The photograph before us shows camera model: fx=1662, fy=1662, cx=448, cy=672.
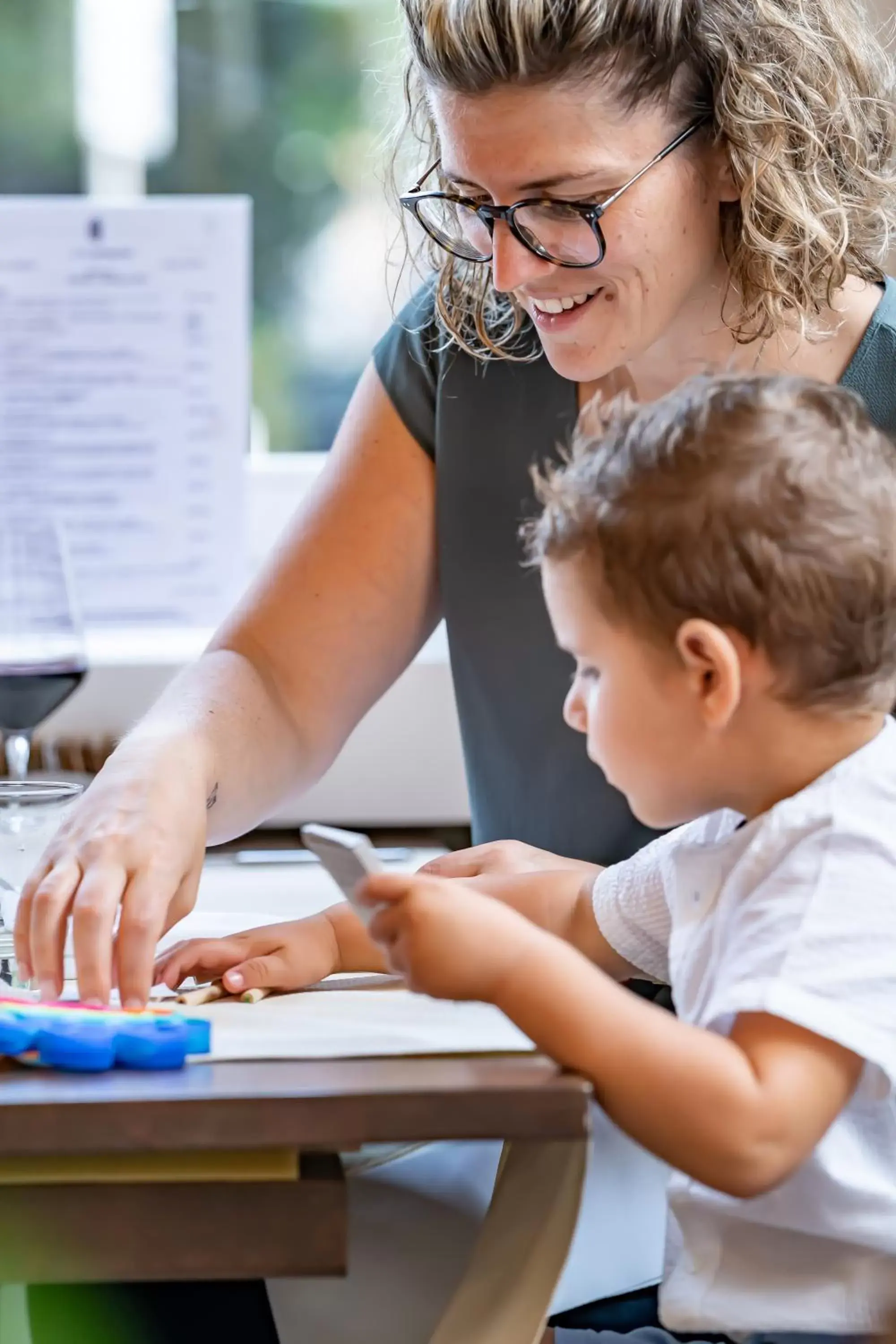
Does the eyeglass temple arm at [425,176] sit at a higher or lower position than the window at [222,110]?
lower

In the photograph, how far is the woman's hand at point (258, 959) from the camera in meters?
0.99

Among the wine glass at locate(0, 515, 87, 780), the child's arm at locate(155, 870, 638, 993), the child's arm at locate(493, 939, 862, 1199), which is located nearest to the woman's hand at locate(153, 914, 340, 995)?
the child's arm at locate(155, 870, 638, 993)

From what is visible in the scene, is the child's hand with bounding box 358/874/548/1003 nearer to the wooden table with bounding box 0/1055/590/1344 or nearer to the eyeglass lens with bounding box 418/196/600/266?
the wooden table with bounding box 0/1055/590/1344

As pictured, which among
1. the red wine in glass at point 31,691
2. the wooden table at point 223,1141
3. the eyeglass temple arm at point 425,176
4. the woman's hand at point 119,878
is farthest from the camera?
the red wine in glass at point 31,691

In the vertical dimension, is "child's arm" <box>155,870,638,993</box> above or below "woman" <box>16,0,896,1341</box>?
below

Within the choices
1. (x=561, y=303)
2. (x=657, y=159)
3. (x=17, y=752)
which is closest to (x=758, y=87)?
(x=657, y=159)

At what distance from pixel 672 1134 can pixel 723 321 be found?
776 millimetres

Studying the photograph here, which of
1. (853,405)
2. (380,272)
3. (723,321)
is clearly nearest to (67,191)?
(380,272)

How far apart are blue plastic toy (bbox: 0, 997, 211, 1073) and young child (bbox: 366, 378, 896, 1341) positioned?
0.11 m

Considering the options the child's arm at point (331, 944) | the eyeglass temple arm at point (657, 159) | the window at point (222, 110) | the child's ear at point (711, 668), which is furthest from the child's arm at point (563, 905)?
the window at point (222, 110)

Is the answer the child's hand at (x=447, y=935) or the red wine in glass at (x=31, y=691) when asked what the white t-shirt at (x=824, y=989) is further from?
the red wine in glass at (x=31, y=691)

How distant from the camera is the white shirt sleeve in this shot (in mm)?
1049

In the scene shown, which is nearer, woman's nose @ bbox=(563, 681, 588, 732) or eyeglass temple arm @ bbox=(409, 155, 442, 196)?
woman's nose @ bbox=(563, 681, 588, 732)

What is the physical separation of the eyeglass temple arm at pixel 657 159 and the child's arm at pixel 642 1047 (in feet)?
1.99
